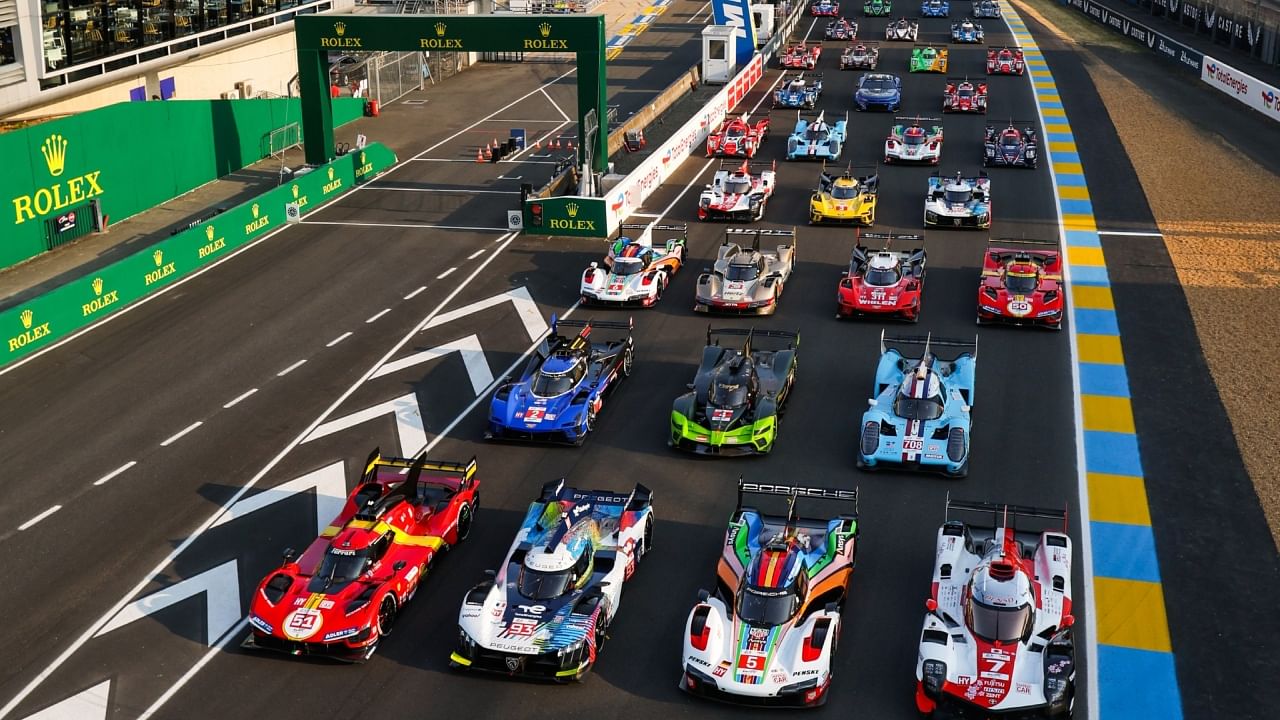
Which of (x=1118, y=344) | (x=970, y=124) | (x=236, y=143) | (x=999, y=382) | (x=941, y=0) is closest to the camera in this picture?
(x=999, y=382)

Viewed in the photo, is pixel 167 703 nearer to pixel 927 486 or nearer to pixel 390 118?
pixel 927 486

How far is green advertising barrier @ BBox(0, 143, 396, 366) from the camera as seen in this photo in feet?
121

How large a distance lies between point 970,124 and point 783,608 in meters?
45.4

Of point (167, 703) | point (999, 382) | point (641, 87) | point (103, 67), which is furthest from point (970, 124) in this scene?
point (167, 703)

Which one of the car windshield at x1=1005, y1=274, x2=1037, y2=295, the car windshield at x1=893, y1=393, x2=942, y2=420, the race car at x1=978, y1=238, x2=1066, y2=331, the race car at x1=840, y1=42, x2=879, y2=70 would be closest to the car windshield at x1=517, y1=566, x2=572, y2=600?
the car windshield at x1=893, y1=393, x2=942, y2=420

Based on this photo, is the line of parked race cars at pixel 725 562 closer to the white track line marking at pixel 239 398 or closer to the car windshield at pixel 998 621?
the car windshield at pixel 998 621

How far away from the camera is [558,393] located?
103 ft

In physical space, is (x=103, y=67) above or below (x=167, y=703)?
above

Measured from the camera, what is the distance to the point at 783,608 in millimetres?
22375

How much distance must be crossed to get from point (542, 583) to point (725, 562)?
3.34 meters

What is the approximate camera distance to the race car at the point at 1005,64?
7488cm

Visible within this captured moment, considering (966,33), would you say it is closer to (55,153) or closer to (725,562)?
(55,153)

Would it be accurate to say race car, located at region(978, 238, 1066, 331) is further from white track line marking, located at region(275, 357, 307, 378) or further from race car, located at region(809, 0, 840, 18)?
race car, located at region(809, 0, 840, 18)

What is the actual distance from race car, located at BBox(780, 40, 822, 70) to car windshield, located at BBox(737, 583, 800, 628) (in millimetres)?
58046
